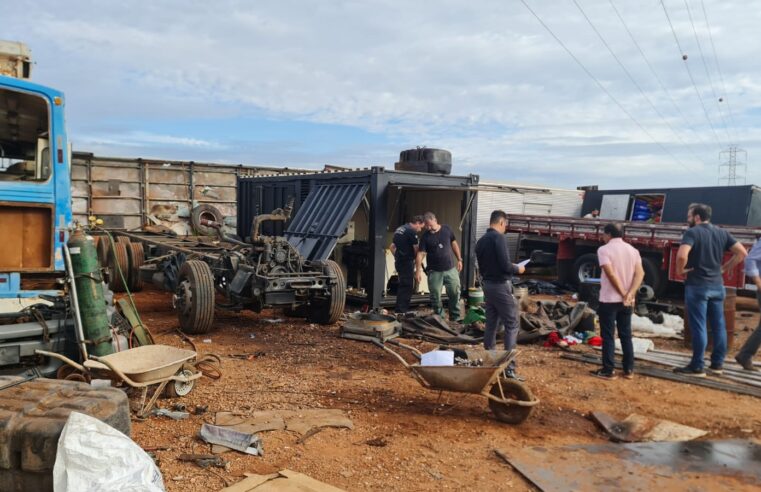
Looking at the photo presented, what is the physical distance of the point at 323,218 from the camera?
10.6m

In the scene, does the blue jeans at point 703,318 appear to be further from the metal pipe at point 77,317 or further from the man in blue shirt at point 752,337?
the metal pipe at point 77,317

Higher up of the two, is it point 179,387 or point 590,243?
point 590,243

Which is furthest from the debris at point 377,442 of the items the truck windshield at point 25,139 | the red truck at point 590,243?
the red truck at point 590,243

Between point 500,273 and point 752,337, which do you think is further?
point 752,337

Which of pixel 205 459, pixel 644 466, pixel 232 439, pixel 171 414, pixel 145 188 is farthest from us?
pixel 145 188

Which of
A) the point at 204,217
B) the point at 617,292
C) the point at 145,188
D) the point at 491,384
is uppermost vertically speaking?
the point at 145,188

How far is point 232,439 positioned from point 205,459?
323 millimetres

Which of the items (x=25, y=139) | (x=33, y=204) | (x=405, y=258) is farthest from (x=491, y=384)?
(x=25, y=139)

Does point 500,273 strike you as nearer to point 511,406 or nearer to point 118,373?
point 511,406

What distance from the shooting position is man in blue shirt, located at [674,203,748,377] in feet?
21.2

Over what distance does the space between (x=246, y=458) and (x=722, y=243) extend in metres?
5.48

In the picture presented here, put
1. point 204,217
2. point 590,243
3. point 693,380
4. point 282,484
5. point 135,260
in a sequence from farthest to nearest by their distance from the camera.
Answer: point 204,217 < point 590,243 < point 135,260 < point 693,380 < point 282,484

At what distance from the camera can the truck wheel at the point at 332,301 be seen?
8742 mm

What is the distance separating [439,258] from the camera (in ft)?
29.4
